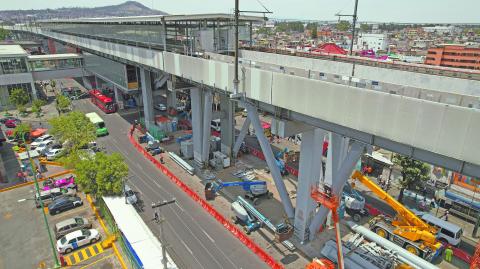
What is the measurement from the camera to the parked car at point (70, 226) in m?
30.8

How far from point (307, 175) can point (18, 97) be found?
75.0m

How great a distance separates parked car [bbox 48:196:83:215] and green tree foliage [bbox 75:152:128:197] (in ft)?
12.7

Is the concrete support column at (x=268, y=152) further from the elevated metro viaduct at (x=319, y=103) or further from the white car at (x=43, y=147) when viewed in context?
the white car at (x=43, y=147)

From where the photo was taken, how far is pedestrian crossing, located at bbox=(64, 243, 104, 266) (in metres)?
28.2

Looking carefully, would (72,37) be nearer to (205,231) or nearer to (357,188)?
(205,231)

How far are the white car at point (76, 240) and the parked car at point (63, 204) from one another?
19.9ft

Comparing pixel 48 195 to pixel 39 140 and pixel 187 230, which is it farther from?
pixel 39 140

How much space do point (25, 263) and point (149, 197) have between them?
1398cm

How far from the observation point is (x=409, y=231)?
1164 inches

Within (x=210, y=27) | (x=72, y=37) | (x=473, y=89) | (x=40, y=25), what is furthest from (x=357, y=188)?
(x=40, y=25)

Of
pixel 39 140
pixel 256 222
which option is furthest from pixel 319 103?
pixel 39 140

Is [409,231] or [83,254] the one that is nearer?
[83,254]

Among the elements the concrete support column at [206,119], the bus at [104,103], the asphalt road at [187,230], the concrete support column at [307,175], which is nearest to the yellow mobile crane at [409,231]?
the concrete support column at [307,175]

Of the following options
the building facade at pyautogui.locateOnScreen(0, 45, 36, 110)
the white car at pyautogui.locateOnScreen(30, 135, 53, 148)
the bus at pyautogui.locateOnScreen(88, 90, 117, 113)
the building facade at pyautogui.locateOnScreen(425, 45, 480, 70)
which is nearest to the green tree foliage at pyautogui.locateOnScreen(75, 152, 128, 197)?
the white car at pyautogui.locateOnScreen(30, 135, 53, 148)
